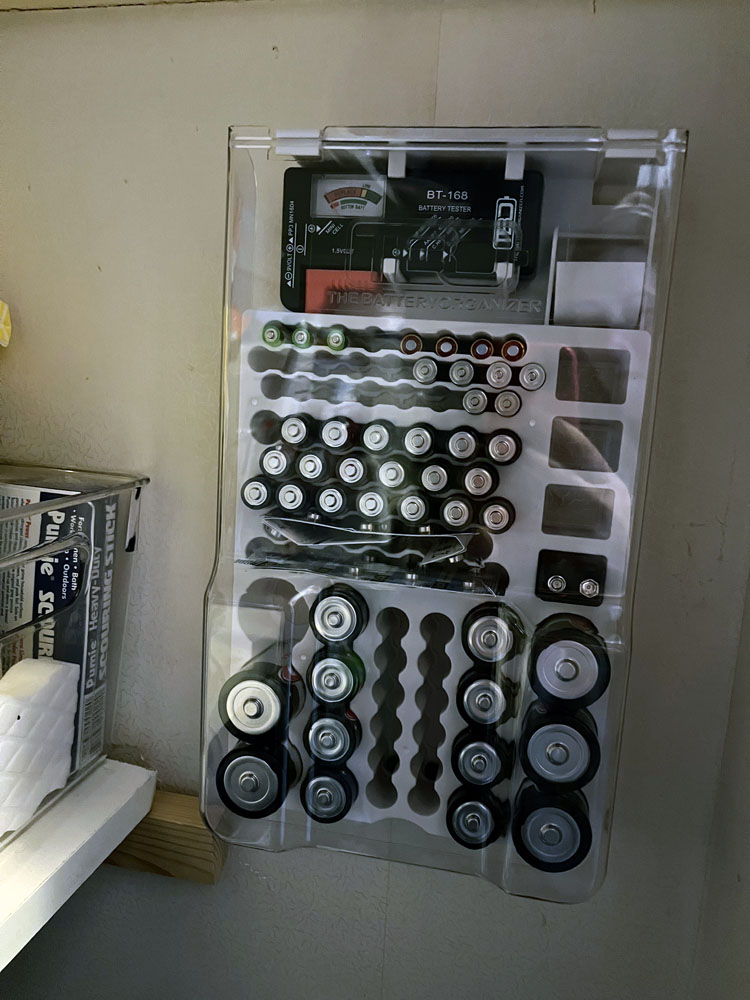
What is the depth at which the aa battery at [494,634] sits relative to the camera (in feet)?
2.18

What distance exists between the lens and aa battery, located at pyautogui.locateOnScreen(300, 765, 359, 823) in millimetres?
693

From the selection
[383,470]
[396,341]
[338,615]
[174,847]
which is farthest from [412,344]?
[174,847]

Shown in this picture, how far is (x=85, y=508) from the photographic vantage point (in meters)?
0.79

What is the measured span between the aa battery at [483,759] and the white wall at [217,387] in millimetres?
184

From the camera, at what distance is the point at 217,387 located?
2.75 ft

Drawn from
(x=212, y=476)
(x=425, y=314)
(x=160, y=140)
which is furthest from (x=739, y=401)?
(x=160, y=140)

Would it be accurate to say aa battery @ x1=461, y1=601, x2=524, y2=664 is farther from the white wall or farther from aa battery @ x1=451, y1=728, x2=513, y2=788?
the white wall

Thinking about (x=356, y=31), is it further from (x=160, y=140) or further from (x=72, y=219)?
(x=72, y=219)

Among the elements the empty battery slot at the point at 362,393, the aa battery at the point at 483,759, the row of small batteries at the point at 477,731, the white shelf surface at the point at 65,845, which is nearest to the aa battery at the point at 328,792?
the row of small batteries at the point at 477,731

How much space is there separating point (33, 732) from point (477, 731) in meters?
0.43

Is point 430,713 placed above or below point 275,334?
below

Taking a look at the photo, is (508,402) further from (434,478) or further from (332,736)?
(332,736)

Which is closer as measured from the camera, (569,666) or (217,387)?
(569,666)

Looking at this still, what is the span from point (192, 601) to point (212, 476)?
0.15 m
